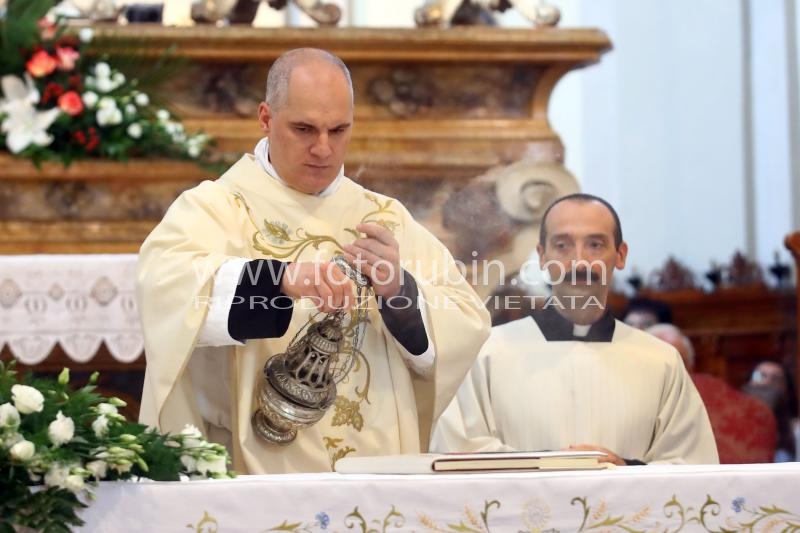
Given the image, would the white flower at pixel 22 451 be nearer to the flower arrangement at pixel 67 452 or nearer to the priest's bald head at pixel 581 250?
the flower arrangement at pixel 67 452

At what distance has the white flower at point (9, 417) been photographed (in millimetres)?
2854

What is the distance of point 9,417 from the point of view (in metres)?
2.86

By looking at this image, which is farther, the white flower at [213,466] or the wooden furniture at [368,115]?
the wooden furniture at [368,115]

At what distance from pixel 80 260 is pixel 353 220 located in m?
2.09

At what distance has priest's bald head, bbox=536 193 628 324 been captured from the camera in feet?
13.0

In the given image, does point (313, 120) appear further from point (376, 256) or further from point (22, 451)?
point (22, 451)

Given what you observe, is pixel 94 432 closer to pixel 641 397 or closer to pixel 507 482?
pixel 507 482

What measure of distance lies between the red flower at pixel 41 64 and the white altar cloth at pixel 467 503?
3.65 m

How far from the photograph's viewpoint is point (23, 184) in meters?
6.50

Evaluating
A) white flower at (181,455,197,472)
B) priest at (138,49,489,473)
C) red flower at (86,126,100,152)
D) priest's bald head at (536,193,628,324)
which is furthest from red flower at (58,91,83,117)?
white flower at (181,455,197,472)

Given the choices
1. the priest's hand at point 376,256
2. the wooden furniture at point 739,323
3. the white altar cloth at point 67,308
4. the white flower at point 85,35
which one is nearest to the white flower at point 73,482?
the priest's hand at point 376,256

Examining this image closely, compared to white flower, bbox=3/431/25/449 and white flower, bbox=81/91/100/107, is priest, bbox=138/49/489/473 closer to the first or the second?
white flower, bbox=3/431/25/449

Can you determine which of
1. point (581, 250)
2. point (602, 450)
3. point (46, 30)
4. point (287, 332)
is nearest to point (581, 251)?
point (581, 250)

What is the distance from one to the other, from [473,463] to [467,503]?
0.30 feet
